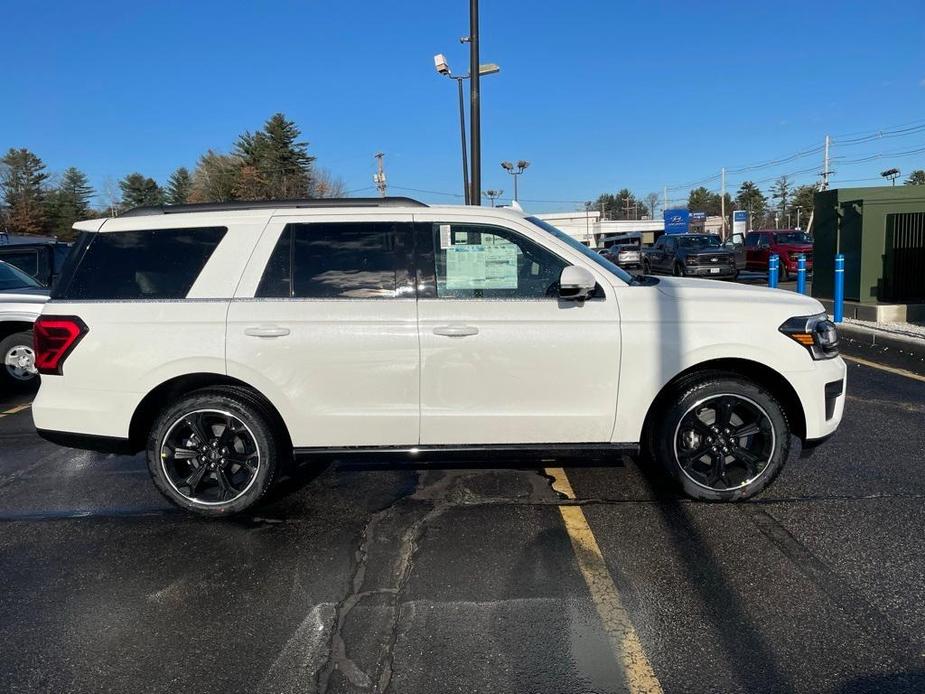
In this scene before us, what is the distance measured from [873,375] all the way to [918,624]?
5.88 metres

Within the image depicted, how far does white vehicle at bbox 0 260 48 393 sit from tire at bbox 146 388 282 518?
5.39 m

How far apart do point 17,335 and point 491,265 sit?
7.26m

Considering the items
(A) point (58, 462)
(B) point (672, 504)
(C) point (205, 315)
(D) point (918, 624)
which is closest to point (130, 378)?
(C) point (205, 315)

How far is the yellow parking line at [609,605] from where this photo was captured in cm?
259

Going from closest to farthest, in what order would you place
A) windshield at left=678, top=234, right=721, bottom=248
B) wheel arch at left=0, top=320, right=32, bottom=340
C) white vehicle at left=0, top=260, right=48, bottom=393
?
white vehicle at left=0, top=260, right=48, bottom=393 < wheel arch at left=0, top=320, right=32, bottom=340 < windshield at left=678, top=234, right=721, bottom=248

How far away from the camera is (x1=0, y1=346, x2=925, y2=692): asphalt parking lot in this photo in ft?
A: 8.71

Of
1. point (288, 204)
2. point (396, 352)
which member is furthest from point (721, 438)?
point (288, 204)

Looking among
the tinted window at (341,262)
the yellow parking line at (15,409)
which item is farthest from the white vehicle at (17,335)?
the tinted window at (341,262)

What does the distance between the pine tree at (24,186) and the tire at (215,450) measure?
255 ft

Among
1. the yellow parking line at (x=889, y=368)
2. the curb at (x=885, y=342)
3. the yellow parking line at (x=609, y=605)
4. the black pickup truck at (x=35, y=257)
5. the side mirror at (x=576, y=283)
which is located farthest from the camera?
the black pickup truck at (x=35, y=257)

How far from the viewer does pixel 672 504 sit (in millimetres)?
4242

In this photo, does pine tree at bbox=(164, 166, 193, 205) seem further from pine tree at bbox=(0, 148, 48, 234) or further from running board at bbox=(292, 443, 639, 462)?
running board at bbox=(292, 443, 639, 462)

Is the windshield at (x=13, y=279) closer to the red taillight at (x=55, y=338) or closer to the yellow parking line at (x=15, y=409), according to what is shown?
the yellow parking line at (x=15, y=409)

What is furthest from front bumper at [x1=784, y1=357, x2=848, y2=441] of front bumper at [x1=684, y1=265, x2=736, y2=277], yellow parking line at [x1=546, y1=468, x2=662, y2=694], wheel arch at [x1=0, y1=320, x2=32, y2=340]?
front bumper at [x1=684, y1=265, x2=736, y2=277]
